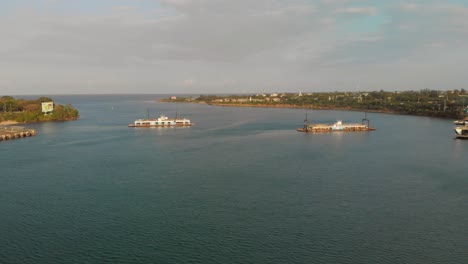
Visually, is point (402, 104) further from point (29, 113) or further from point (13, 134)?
point (13, 134)

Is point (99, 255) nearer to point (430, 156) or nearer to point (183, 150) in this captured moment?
point (183, 150)

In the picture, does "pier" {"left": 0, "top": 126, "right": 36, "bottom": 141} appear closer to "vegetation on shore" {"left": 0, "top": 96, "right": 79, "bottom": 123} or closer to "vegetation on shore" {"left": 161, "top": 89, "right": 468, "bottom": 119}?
"vegetation on shore" {"left": 0, "top": 96, "right": 79, "bottom": 123}

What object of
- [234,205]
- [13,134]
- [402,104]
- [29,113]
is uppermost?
[402,104]

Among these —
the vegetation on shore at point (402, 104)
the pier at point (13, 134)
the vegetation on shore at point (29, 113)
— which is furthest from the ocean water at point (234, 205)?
the vegetation on shore at point (402, 104)

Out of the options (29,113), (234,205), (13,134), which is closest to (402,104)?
(29,113)

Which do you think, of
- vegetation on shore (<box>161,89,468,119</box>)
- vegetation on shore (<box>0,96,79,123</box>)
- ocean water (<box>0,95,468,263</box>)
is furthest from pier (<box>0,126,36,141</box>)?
vegetation on shore (<box>161,89,468,119</box>)

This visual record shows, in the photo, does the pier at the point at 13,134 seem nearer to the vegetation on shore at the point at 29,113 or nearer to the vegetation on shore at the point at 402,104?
the vegetation on shore at the point at 29,113

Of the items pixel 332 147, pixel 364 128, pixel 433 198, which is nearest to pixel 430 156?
pixel 332 147
